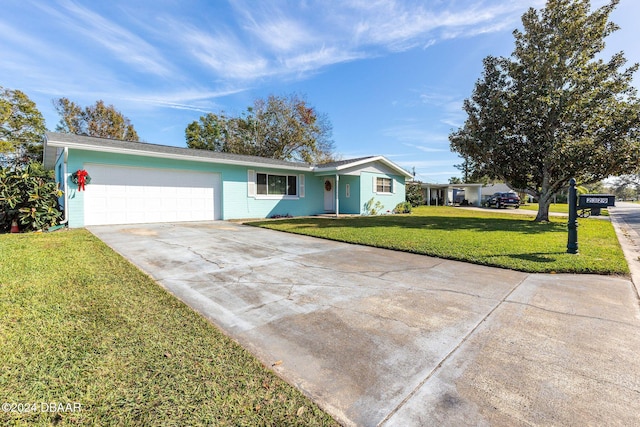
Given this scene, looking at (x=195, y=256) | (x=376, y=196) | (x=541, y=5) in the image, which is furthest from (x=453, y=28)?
(x=195, y=256)

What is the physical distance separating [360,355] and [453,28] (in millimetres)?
11838

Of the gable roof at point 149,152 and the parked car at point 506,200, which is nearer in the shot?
the gable roof at point 149,152

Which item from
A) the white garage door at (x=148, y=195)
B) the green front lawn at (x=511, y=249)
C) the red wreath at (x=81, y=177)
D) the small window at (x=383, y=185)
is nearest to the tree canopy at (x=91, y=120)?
the white garage door at (x=148, y=195)

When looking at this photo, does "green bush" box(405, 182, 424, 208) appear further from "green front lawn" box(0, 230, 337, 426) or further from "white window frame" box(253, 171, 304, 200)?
"green front lawn" box(0, 230, 337, 426)

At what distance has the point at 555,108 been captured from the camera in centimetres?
1183

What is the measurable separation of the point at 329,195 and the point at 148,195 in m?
10.0

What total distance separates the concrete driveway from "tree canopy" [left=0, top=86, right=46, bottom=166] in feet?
86.3

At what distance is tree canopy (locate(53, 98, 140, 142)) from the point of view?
26781mm

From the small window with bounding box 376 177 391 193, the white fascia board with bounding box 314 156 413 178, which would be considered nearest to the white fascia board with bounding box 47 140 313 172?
the white fascia board with bounding box 314 156 413 178

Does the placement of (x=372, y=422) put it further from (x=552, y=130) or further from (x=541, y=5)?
(x=541, y=5)

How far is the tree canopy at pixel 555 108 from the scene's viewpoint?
435 inches

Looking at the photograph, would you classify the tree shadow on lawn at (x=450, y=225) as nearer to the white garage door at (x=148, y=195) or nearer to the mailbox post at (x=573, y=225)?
the white garage door at (x=148, y=195)

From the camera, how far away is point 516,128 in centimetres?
1310

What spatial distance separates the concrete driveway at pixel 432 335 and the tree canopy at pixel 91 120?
2968cm
